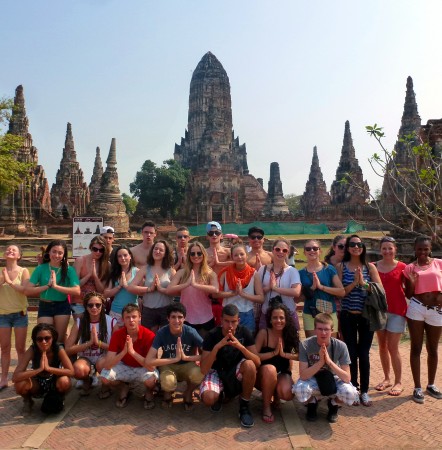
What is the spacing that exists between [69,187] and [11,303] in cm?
4254

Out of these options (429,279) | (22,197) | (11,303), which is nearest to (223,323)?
(429,279)

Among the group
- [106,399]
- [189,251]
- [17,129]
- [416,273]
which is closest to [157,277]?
[189,251]

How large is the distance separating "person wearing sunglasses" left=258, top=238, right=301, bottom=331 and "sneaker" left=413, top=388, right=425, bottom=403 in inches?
62.4

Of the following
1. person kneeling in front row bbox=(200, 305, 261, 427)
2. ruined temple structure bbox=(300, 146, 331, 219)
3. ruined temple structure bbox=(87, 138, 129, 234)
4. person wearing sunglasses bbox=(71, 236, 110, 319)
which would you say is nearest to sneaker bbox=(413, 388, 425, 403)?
person kneeling in front row bbox=(200, 305, 261, 427)

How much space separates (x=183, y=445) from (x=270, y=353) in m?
1.25

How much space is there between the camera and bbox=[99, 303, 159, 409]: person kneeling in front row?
4.64m

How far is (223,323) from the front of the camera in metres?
4.49

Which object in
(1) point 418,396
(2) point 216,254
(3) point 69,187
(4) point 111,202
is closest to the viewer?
(1) point 418,396

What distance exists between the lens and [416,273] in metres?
5.06

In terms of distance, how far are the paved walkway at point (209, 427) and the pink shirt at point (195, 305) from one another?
941 millimetres

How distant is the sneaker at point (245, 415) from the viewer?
14.3 ft

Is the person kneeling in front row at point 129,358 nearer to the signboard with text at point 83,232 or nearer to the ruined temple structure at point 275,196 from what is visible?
the signboard with text at point 83,232

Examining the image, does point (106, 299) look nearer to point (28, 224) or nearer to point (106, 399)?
point (106, 399)

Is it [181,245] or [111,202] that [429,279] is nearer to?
[181,245]
